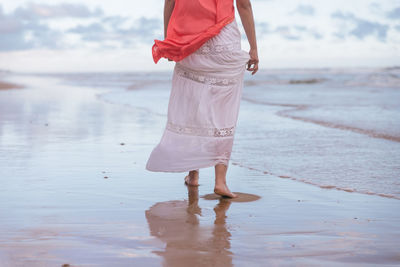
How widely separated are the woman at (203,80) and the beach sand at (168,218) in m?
0.27

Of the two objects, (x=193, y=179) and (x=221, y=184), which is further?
(x=193, y=179)

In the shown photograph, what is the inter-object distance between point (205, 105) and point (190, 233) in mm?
1244

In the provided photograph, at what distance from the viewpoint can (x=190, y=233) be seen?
280cm

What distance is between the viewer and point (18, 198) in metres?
3.50

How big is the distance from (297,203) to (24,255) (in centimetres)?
184

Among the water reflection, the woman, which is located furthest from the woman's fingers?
the water reflection

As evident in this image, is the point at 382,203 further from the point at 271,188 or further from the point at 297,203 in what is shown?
the point at 271,188

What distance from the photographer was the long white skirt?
3.77 meters

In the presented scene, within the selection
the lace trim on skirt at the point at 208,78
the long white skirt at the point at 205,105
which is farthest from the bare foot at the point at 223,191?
the lace trim on skirt at the point at 208,78

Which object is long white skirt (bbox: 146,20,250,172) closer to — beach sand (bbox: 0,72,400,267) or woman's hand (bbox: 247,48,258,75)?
woman's hand (bbox: 247,48,258,75)

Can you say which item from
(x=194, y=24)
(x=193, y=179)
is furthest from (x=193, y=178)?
(x=194, y=24)

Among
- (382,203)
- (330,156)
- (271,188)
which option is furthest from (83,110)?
(382,203)

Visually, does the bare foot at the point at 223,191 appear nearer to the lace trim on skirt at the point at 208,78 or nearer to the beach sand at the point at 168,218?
the beach sand at the point at 168,218

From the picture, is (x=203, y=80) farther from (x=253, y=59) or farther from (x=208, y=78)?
(x=253, y=59)
